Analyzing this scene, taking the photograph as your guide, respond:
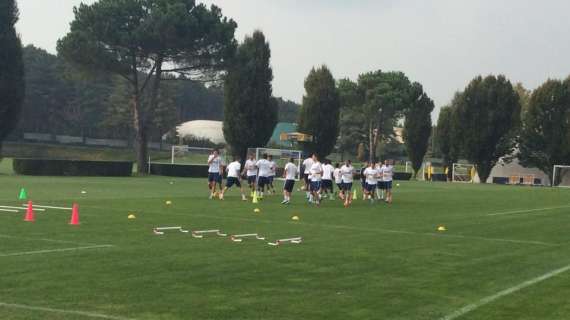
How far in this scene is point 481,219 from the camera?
23.2 m

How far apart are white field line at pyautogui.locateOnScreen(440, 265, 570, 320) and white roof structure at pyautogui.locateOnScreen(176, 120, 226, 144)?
110 metres

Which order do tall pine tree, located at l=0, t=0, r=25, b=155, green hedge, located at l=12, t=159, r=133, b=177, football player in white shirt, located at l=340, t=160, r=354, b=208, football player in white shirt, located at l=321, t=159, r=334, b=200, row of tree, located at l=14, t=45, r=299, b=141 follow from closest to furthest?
football player in white shirt, located at l=340, t=160, r=354, b=208
football player in white shirt, located at l=321, t=159, r=334, b=200
green hedge, located at l=12, t=159, r=133, b=177
tall pine tree, located at l=0, t=0, r=25, b=155
row of tree, located at l=14, t=45, r=299, b=141

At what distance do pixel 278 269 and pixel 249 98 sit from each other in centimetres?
5570

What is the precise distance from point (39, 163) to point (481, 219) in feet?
115

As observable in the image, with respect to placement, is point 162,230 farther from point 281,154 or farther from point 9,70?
point 281,154

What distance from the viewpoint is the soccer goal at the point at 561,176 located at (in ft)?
239

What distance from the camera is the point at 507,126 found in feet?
258

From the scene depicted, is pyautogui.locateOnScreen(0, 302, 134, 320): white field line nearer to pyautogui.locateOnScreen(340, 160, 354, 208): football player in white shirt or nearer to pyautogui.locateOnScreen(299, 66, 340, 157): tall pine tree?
pyautogui.locateOnScreen(340, 160, 354, 208): football player in white shirt

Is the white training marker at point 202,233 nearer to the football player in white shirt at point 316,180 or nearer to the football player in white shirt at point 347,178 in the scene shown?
the football player in white shirt at point 316,180

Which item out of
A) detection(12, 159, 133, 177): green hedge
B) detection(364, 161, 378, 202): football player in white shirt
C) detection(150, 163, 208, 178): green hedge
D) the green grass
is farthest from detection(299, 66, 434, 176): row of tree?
the green grass

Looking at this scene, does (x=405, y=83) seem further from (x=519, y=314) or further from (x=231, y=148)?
(x=519, y=314)

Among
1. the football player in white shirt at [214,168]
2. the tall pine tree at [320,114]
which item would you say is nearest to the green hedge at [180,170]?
the tall pine tree at [320,114]

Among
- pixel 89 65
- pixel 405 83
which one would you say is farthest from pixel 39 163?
pixel 405 83

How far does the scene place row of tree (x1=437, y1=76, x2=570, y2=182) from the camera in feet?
244
